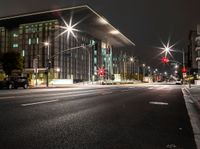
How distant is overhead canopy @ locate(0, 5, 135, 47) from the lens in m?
81.7

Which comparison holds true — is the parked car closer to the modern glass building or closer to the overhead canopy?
the modern glass building

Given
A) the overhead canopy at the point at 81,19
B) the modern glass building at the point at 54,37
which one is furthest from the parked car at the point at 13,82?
the overhead canopy at the point at 81,19

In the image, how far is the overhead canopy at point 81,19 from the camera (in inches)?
3218

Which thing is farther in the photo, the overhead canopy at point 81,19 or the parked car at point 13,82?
the overhead canopy at point 81,19

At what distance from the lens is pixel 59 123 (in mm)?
6602

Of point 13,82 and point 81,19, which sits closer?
point 13,82

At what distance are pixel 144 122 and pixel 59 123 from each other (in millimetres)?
2483

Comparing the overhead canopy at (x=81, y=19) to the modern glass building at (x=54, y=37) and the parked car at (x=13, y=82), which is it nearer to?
the modern glass building at (x=54, y=37)

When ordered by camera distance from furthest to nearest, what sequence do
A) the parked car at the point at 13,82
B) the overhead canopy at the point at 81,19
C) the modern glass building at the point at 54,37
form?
the modern glass building at the point at 54,37 < the overhead canopy at the point at 81,19 < the parked car at the point at 13,82

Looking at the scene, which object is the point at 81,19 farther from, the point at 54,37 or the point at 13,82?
the point at 13,82

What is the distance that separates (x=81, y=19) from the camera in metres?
89.2

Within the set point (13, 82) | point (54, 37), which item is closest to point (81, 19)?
point (54, 37)

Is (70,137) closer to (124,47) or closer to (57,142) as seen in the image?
(57,142)

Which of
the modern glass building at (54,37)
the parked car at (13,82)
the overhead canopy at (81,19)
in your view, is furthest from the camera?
the modern glass building at (54,37)
